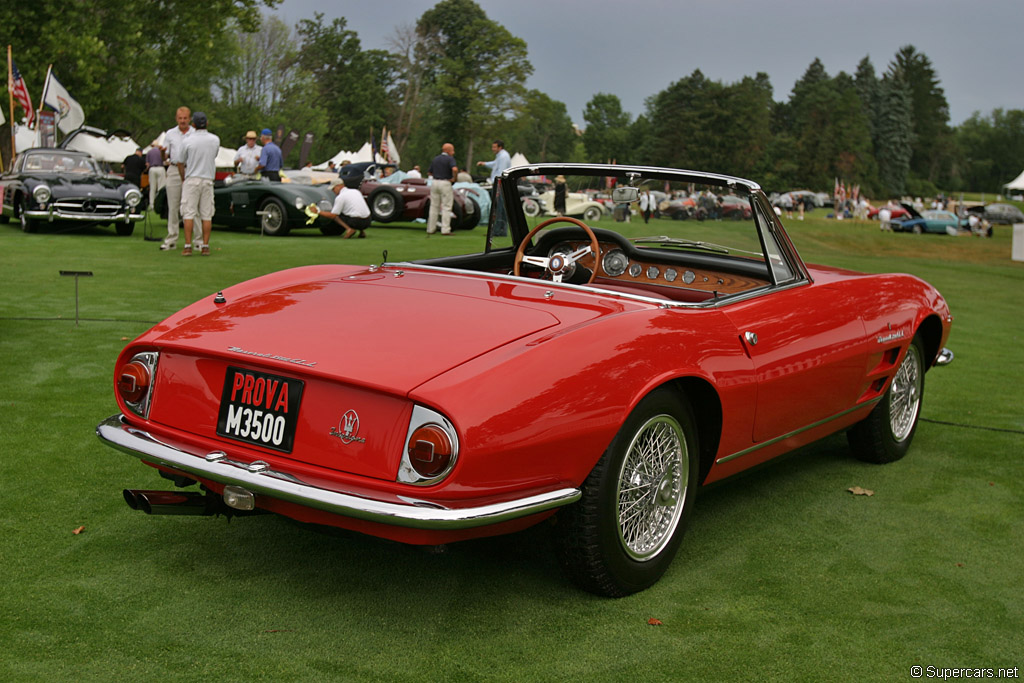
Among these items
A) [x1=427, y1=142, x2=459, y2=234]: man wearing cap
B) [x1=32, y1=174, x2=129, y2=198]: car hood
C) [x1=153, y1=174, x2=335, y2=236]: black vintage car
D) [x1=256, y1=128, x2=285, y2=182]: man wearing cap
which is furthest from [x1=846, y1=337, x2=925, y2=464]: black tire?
[x1=256, y1=128, x2=285, y2=182]: man wearing cap

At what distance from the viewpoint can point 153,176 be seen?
17922 millimetres

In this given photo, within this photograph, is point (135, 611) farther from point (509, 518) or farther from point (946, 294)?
point (946, 294)

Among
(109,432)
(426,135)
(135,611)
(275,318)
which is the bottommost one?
(135,611)

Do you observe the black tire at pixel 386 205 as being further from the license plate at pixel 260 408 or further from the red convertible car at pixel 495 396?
the license plate at pixel 260 408

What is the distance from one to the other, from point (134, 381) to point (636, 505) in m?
1.69

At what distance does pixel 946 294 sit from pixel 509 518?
42.5 ft

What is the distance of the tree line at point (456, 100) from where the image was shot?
93.9 feet

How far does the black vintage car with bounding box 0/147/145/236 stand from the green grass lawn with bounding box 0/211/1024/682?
11.2 meters

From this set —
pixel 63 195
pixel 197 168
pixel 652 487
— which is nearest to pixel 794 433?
pixel 652 487

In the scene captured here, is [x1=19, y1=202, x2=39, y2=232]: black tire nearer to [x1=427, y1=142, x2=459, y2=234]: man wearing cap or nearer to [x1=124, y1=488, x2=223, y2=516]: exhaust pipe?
[x1=427, y1=142, x2=459, y2=234]: man wearing cap

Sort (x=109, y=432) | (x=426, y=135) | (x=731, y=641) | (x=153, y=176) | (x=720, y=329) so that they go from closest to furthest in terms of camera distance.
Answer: (x=731, y=641), (x=109, y=432), (x=720, y=329), (x=153, y=176), (x=426, y=135)

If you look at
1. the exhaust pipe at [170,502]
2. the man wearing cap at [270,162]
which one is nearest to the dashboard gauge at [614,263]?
the exhaust pipe at [170,502]

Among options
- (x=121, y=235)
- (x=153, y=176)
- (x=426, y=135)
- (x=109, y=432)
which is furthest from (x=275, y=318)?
(x=426, y=135)

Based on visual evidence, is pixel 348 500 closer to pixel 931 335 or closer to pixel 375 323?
pixel 375 323
